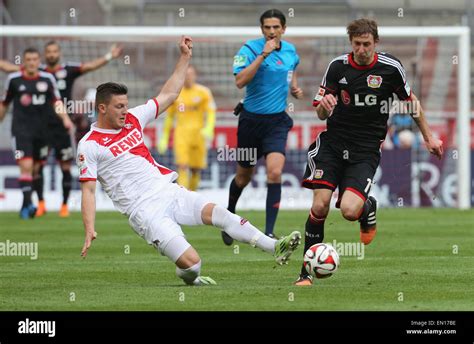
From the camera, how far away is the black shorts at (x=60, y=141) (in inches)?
759

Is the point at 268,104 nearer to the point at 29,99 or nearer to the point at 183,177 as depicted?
the point at 29,99

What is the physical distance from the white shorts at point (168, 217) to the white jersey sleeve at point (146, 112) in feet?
2.11

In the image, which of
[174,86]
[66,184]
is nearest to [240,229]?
[174,86]

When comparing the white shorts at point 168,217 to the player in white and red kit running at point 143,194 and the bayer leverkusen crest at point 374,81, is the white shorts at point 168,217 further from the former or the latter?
the bayer leverkusen crest at point 374,81

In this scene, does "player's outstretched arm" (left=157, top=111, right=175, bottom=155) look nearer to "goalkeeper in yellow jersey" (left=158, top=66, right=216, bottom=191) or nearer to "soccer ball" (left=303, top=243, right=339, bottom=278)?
"goalkeeper in yellow jersey" (left=158, top=66, right=216, bottom=191)

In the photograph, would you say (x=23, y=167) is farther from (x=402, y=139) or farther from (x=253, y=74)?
(x=402, y=139)

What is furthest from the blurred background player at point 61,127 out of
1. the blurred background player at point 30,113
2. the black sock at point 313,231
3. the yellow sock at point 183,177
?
the black sock at point 313,231

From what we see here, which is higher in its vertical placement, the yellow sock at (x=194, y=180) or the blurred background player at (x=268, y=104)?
the blurred background player at (x=268, y=104)

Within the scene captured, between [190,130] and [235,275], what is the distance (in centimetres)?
1111

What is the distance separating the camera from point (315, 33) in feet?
68.7

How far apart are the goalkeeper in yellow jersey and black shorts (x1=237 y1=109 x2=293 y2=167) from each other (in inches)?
275
